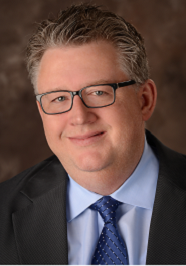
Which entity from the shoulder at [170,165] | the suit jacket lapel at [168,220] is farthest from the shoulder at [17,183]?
the suit jacket lapel at [168,220]

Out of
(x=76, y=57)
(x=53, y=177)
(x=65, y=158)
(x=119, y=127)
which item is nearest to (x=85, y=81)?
(x=76, y=57)

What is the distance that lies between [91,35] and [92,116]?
55 cm

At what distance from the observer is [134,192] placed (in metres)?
2.40

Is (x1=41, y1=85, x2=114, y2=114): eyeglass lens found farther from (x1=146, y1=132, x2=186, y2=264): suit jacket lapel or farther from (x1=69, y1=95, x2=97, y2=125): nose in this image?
(x1=146, y1=132, x2=186, y2=264): suit jacket lapel

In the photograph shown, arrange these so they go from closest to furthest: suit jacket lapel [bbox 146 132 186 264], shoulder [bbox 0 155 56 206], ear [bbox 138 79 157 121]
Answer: suit jacket lapel [bbox 146 132 186 264] → ear [bbox 138 79 157 121] → shoulder [bbox 0 155 56 206]

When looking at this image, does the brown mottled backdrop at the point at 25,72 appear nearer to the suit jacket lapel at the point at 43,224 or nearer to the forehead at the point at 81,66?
the suit jacket lapel at the point at 43,224

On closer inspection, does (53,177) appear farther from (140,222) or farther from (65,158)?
(140,222)

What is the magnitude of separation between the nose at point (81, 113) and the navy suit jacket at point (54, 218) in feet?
2.06

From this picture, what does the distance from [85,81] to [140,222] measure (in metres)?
1.02

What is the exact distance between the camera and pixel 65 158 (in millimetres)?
2449

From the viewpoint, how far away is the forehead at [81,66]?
7.29 feet

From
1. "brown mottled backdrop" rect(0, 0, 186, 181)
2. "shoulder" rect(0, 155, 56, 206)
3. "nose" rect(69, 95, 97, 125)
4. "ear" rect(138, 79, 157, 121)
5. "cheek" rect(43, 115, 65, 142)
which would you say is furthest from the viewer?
"brown mottled backdrop" rect(0, 0, 186, 181)

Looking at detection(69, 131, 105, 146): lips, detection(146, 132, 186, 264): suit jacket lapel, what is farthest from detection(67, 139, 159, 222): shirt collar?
detection(69, 131, 105, 146): lips

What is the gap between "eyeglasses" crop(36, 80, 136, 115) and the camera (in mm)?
2242
